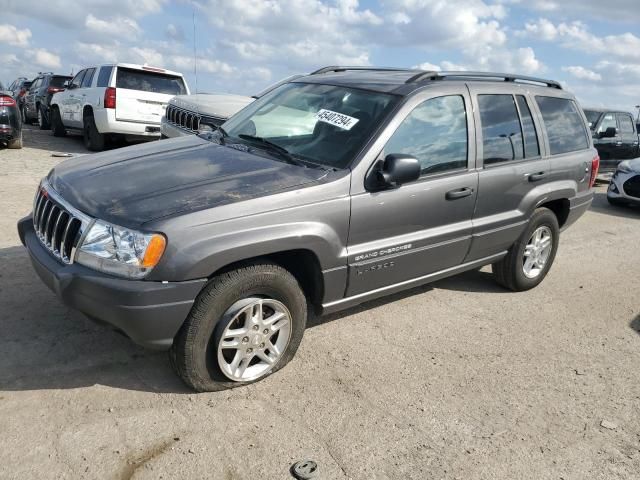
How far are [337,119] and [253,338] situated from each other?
1599mm

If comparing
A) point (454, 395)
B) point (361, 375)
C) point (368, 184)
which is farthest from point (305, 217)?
point (454, 395)

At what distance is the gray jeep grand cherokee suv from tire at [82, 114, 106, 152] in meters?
7.91

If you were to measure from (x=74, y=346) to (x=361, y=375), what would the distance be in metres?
1.84

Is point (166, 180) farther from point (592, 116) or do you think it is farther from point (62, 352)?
point (592, 116)

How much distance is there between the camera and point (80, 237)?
9.46 feet

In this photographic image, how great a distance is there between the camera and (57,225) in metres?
3.11

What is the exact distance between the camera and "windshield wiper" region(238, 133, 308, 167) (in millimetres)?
3537

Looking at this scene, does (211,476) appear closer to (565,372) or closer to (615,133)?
(565,372)

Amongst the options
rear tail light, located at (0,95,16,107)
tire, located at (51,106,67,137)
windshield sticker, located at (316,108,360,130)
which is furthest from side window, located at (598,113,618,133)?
tire, located at (51,106,67,137)

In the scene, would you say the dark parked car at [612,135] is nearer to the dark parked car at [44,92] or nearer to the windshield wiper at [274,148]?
the windshield wiper at [274,148]

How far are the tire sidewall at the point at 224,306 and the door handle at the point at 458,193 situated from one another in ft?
4.51

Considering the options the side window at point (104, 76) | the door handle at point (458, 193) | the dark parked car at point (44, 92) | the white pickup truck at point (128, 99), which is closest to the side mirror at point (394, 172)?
the door handle at point (458, 193)

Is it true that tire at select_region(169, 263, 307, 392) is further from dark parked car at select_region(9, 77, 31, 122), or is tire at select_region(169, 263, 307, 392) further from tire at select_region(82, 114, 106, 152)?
dark parked car at select_region(9, 77, 31, 122)

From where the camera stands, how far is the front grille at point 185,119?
755cm
